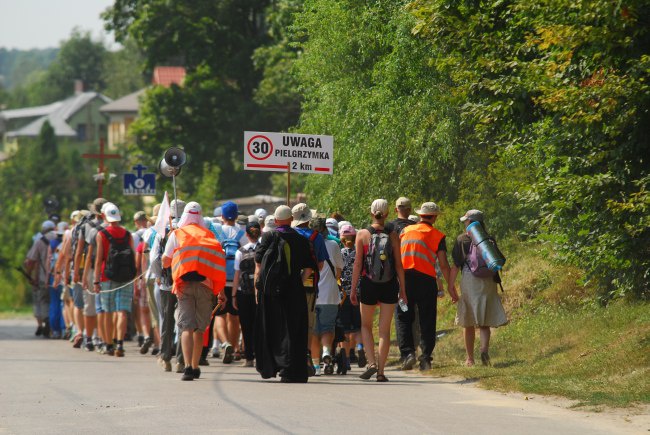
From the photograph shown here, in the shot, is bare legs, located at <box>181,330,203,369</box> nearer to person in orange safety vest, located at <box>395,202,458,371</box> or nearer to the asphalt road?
the asphalt road

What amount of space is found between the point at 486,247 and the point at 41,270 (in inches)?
469

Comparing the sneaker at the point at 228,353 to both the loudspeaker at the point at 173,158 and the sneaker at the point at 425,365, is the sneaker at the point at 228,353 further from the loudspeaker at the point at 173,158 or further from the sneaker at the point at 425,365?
the sneaker at the point at 425,365

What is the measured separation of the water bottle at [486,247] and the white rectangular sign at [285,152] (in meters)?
2.89

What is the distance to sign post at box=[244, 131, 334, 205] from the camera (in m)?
18.6

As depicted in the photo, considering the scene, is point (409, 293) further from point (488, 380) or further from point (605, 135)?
point (605, 135)

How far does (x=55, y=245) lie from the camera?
24.4 metres

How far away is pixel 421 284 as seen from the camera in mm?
16219

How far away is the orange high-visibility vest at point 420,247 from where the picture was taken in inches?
639

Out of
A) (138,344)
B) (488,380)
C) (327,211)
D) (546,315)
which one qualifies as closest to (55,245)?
(138,344)

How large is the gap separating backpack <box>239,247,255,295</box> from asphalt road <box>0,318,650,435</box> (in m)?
1.08

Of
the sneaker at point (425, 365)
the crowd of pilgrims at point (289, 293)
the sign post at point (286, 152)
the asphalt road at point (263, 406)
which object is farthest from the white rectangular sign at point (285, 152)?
the sneaker at point (425, 365)

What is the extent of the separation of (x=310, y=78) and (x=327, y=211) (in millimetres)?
2622

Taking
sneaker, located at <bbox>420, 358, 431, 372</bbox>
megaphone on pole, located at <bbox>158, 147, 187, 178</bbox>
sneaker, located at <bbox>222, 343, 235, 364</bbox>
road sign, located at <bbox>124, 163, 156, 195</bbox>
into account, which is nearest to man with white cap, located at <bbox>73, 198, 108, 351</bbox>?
megaphone on pole, located at <bbox>158, 147, 187, 178</bbox>

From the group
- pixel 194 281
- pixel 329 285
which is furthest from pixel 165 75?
pixel 194 281
